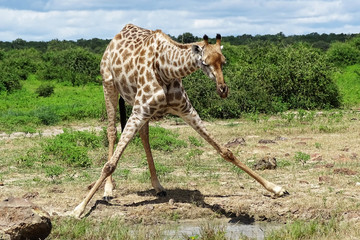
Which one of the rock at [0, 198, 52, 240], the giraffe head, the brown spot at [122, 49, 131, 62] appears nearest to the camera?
the rock at [0, 198, 52, 240]

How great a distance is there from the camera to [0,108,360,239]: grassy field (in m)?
5.76

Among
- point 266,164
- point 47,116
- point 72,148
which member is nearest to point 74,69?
point 47,116

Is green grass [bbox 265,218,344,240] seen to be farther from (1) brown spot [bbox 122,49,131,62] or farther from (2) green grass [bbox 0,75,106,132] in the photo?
(2) green grass [bbox 0,75,106,132]

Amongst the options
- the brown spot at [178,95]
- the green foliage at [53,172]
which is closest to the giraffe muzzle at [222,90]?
the brown spot at [178,95]

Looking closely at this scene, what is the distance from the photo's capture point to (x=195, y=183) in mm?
7445

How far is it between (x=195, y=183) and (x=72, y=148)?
104 inches

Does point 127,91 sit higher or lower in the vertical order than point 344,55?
higher

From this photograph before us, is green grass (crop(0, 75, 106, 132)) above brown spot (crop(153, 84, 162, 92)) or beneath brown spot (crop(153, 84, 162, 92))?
beneath

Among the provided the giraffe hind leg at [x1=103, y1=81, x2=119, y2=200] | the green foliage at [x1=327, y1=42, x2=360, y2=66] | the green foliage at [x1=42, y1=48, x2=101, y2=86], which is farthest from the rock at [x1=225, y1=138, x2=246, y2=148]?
the green foliage at [x1=327, y1=42, x2=360, y2=66]

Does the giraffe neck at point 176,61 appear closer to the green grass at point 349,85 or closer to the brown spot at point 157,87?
the brown spot at point 157,87

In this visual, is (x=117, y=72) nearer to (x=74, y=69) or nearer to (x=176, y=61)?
(x=176, y=61)

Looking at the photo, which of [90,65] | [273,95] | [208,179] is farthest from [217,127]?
[90,65]

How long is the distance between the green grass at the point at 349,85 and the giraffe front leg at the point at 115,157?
39.9ft

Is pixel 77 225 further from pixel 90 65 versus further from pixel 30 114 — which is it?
pixel 90 65
